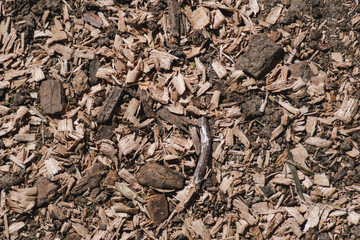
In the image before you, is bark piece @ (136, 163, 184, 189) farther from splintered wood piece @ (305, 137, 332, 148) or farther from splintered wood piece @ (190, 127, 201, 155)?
splintered wood piece @ (305, 137, 332, 148)

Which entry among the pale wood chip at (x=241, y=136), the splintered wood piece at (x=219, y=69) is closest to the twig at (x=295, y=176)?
the pale wood chip at (x=241, y=136)

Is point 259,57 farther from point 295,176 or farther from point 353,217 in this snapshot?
point 353,217

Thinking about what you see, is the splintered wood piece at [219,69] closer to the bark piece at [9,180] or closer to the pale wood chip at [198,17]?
the pale wood chip at [198,17]

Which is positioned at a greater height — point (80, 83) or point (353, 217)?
point (80, 83)

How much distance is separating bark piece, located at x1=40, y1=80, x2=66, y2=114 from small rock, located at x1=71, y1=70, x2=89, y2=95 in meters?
0.12

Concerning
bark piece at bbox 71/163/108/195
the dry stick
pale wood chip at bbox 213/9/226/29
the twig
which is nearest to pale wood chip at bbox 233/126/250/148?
the dry stick


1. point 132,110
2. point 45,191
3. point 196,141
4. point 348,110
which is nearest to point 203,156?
point 196,141

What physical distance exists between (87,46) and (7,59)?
2.36ft

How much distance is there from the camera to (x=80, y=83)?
99.4 inches

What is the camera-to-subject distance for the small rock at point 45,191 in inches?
97.9

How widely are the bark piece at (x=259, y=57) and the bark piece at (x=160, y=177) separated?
1.05 metres

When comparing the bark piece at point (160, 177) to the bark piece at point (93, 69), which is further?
the bark piece at point (93, 69)

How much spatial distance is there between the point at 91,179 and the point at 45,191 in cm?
41

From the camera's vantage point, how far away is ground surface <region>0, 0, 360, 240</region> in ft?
8.04
